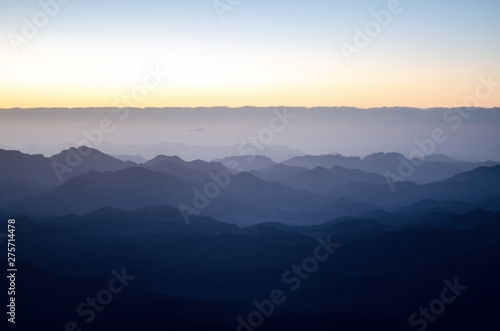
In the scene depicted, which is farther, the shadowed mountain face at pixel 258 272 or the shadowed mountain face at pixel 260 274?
the shadowed mountain face at pixel 258 272

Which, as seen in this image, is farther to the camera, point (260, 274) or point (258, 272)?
point (258, 272)

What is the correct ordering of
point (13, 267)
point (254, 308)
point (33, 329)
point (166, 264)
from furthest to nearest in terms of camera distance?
point (166, 264), point (13, 267), point (254, 308), point (33, 329)

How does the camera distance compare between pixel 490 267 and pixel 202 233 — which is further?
pixel 202 233

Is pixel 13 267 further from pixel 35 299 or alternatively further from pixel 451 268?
pixel 451 268

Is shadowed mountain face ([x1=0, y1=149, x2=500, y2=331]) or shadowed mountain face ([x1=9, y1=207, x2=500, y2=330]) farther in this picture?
shadowed mountain face ([x1=9, y1=207, x2=500, y2=330])

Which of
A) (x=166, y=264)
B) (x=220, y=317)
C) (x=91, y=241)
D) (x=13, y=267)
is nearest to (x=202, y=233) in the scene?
(x=166, y=264)

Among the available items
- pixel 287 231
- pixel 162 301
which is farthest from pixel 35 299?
pixel 287 231

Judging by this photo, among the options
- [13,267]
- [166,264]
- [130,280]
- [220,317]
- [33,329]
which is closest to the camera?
[33,329]

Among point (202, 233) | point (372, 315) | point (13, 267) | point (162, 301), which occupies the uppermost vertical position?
point (202, 233)

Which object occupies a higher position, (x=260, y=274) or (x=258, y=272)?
(x=258, y=272)

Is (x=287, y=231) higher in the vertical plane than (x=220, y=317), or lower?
higher
